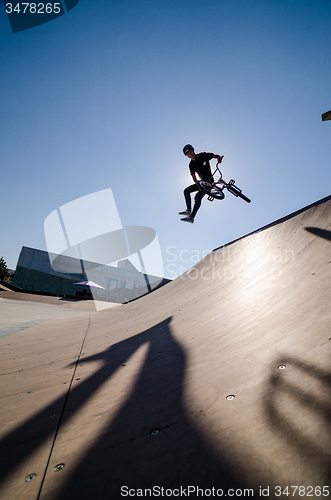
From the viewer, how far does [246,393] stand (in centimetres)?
131

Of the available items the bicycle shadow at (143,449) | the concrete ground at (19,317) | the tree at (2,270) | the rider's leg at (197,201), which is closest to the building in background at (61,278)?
the tree at (2,270)

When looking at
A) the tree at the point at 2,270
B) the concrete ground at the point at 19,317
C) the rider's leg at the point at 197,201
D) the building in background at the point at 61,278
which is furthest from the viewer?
the tree at the point at 2,270

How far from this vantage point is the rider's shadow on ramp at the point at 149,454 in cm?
86

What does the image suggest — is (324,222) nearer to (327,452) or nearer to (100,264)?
(327,452)

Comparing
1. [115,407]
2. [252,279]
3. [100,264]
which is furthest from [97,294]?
[115,407]

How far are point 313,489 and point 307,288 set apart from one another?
226 centimetres

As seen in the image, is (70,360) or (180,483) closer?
(180,483)

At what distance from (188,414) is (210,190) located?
6.15 meters

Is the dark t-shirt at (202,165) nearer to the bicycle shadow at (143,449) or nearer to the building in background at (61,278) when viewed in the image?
the bicycle shadow at (143,449)

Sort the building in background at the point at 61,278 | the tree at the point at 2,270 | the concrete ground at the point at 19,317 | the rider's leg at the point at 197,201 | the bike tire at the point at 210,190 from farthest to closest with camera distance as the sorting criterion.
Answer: the tree at the point at 2,270 → the building in background at the point at 61,278 → the rider's leg at the point at 197,201 → the bike tire at the point at 210,190 → the concrete ground at the point at 19,317

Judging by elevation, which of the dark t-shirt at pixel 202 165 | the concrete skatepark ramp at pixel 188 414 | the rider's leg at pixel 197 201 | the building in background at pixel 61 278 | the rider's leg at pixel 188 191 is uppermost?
the dark t-shirt at pixel 202 165

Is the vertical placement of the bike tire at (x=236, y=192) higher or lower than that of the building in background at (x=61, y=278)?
higher

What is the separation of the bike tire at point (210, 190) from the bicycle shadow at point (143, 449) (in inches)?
216

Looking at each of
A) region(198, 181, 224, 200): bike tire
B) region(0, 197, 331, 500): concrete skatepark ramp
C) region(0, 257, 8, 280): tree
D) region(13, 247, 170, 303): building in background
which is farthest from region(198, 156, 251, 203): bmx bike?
region(0, 257, 8, 280): tree
